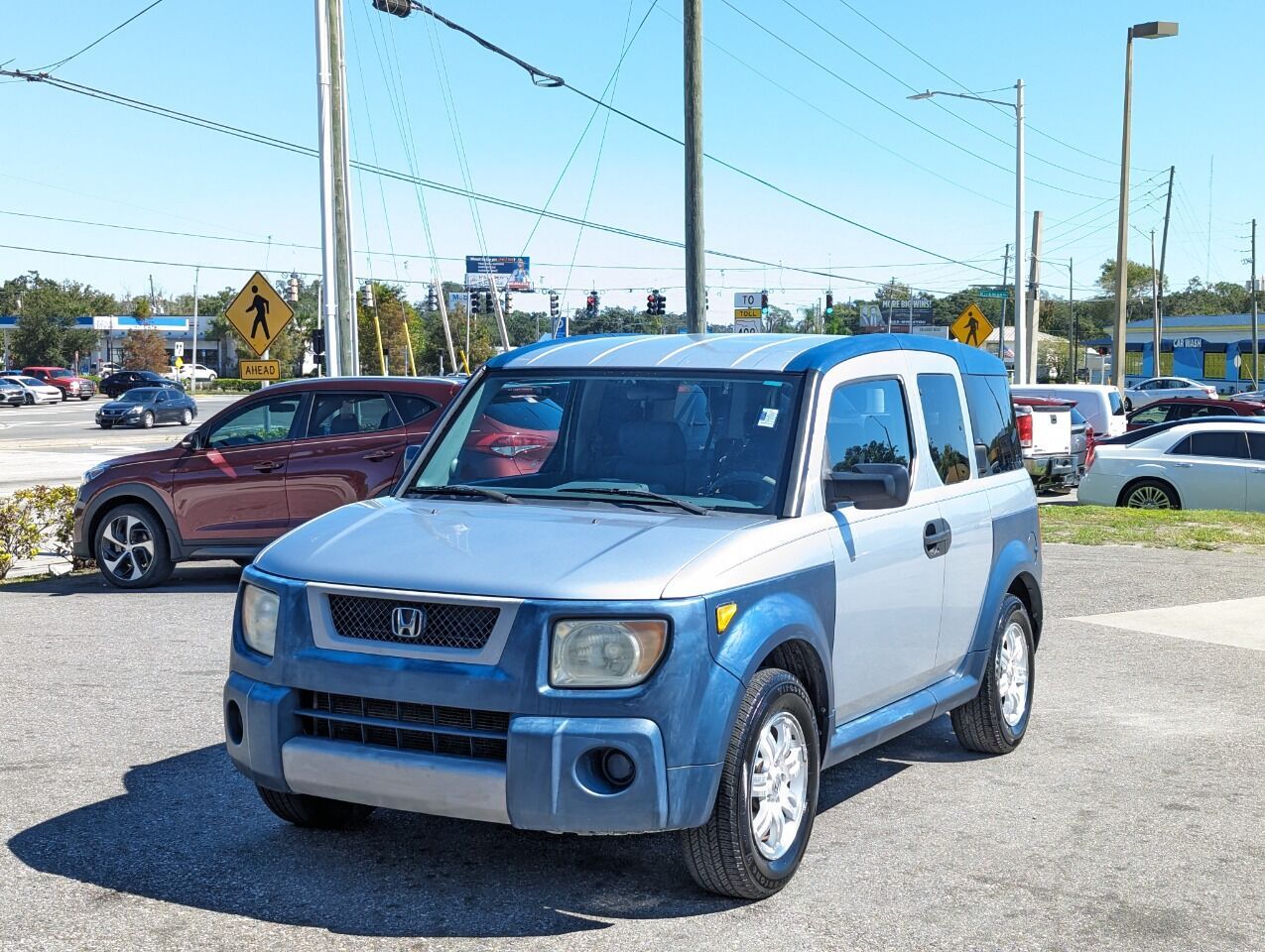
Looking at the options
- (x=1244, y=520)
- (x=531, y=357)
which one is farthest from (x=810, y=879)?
(x=1244, y=520)

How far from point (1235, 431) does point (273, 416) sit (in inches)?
506

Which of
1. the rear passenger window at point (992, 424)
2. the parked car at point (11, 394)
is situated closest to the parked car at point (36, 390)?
the parked car at point (11, 394)

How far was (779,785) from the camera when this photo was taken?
5043 millimetres

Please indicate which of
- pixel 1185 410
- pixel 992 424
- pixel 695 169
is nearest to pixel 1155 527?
pixel 695 169

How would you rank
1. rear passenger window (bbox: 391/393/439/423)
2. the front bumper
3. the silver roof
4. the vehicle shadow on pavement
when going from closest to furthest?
1. the front bumper
2. the vehicle shadow on pavement
3. the silver roof
4. rear passenger window (bbox: 391/393/439/423)

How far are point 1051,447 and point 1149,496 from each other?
3365 mm

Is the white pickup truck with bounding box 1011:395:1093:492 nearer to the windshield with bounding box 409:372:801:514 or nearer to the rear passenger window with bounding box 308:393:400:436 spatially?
the rear passenger window with bounding box 308:393:400:436

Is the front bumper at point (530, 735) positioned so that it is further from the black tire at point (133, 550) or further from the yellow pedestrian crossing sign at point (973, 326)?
the yellow pedestrian crossing sign at point (973, 326)

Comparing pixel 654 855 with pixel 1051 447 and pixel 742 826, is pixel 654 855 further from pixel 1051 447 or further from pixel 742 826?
pixel 1051 447

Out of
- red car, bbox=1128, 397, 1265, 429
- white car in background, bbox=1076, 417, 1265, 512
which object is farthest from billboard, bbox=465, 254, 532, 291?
white car in background, bbox=1076, 417, 1265, 512

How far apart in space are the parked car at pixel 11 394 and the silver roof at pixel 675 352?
7141 cm

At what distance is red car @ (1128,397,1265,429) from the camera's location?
90.4 ft

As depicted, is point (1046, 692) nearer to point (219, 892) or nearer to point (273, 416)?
point (219, 892)

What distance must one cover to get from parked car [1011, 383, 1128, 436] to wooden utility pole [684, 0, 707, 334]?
8840 millimetres
